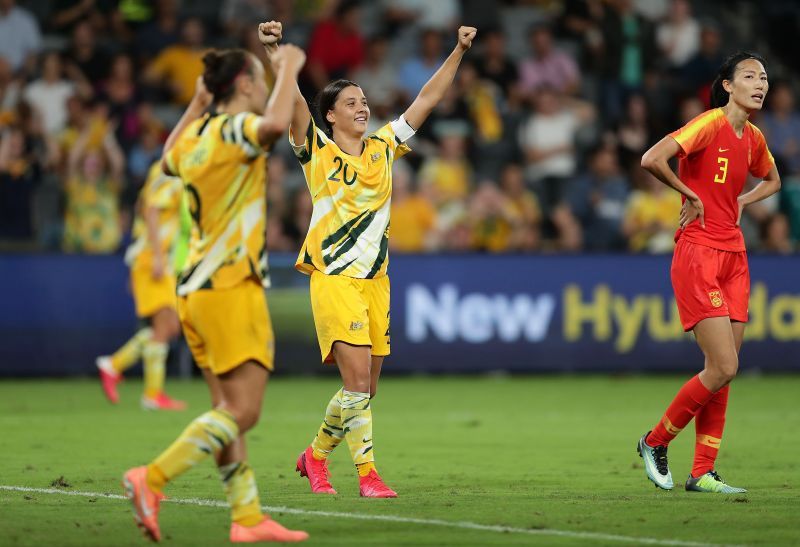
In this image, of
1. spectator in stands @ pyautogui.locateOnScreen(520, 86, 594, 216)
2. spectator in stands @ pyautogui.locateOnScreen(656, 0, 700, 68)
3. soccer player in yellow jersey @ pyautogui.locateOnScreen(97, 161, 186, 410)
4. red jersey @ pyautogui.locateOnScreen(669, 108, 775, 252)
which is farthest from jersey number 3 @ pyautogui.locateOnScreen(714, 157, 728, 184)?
spectator in stands @ pyautogui.locateOnScreen(656, 0, 700, 68)

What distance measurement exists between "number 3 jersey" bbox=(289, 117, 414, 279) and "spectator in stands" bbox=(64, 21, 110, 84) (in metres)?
12.5

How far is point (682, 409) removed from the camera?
930cm

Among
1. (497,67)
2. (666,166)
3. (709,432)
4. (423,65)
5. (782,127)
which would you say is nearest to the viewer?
(666,166)

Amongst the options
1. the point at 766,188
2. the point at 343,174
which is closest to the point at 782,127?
Answer: the point at 766,188

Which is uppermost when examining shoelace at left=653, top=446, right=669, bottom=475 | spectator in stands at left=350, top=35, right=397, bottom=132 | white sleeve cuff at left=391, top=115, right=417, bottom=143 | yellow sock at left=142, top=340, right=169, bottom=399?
spectator in stands at left=350, top=35, right=397, bottom=132

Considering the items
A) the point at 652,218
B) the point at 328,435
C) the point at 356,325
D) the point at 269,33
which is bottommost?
the point at 328,435

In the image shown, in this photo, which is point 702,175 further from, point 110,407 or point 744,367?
point 744,367

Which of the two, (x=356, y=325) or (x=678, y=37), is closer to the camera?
(x=356, y=325)

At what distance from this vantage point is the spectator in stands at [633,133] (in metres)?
21.1

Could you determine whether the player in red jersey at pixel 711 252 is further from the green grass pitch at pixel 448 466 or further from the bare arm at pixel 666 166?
the green grass pitch at pixel 448 466

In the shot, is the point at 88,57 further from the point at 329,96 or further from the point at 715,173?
the point at 715,173

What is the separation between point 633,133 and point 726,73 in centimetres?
1193

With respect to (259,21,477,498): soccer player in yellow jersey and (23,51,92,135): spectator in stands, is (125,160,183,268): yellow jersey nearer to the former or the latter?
(23,51,92,135): spectator in stands

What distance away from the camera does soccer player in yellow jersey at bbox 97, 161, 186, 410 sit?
581 inches
